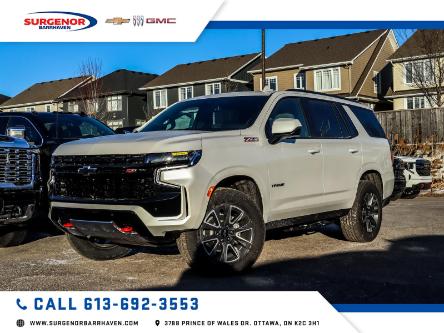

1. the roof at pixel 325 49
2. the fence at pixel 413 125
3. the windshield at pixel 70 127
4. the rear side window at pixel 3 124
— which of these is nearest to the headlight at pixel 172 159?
the roof at pixel 325 49

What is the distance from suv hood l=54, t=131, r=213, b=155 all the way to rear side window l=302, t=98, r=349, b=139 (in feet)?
5.64

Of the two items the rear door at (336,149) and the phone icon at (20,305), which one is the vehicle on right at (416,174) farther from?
the phone icon at (20,305)

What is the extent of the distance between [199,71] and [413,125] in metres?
9.82

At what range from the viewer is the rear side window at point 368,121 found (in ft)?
24.3

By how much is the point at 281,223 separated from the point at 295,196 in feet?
0.99

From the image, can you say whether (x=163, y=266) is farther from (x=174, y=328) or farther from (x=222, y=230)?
(x=174, y=328)

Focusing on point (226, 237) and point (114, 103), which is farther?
point (114, 103)

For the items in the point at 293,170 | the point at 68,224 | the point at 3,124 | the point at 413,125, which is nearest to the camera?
the point at 68,224

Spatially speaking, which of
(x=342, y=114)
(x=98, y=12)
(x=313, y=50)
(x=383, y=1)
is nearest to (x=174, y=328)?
(x=98, y=12)

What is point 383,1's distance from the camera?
4.42 meters

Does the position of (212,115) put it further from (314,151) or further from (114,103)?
(114,103)

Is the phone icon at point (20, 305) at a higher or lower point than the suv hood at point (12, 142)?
lower

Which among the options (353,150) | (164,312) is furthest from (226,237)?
(353,150)

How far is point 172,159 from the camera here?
4.71 meters
